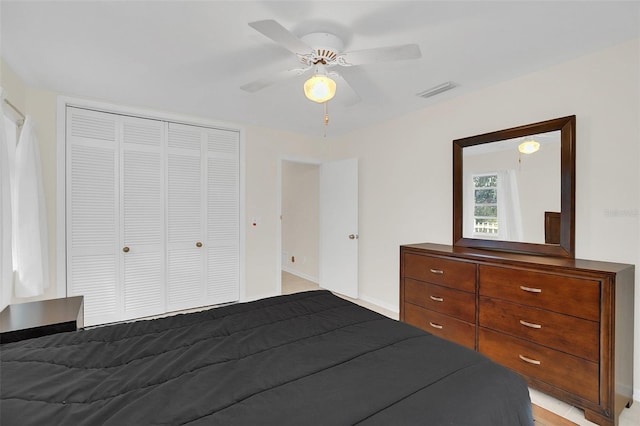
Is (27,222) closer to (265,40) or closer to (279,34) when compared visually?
(265,40)

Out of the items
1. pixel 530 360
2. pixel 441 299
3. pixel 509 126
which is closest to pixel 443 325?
pixel 441 299

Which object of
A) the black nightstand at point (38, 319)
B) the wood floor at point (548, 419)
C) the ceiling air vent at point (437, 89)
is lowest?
the wood floor at point (548, 419)

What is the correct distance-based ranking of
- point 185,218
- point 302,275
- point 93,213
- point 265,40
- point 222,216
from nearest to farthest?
point 265,40, point 93,213, point 185,218, point 222,216, point 302,275

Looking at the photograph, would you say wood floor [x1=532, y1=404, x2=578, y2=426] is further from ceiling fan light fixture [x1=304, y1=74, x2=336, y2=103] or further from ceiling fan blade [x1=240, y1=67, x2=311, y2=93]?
ceiling fan blade [x1=240, y1=67, x2=311, y2=93]

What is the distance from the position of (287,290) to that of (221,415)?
401 centimetres

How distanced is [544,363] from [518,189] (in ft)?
4.54

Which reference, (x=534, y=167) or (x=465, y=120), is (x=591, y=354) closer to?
(x=534, y=167)

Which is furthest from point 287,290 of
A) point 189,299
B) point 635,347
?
point 635,347

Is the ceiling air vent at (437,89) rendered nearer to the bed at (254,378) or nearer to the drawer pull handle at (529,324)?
the drawer pull handle at (529,324)

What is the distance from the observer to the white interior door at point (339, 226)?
169 inches

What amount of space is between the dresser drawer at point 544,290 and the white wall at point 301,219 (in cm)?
332

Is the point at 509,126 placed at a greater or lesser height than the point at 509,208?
greater

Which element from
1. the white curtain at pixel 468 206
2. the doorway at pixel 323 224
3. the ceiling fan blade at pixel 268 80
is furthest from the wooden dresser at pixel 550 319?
the ceiling fan blade at pixel 268 80

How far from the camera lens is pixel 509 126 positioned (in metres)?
2.70
